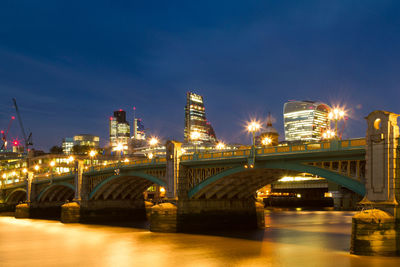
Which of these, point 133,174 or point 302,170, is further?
point 133,174

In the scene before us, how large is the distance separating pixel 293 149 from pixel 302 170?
205cm

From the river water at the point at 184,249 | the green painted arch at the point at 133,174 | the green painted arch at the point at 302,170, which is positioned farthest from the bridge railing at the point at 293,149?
the river water at the point at 184,249

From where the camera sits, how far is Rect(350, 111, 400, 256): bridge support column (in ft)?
105

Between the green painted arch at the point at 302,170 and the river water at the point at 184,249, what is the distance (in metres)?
5.32

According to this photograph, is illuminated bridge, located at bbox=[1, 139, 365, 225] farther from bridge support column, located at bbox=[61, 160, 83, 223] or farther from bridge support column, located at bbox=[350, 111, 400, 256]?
bridge support column, located at bbox=[350, 111, 400, 256]

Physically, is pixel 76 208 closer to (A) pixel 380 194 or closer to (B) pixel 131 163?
(B) pixel 131 163

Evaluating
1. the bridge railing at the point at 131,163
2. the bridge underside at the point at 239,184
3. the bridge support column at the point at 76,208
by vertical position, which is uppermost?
the bridge railing at the point at 131,163

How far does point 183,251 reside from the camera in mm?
41344

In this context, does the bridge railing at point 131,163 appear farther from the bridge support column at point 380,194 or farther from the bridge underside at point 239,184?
the bridge support column at point 380,194

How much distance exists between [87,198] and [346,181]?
53186 mm

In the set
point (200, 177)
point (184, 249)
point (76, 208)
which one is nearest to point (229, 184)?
point (200, 177)

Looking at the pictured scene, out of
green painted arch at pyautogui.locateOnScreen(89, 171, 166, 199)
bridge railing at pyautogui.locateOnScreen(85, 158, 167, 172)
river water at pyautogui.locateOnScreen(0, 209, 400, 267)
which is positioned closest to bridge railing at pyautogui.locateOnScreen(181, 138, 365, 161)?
bridge railing at pyautogui.locateOnScreen(85, 158, 167, 172)

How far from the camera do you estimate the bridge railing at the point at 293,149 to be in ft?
119

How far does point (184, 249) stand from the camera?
42.4m
